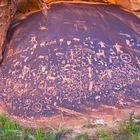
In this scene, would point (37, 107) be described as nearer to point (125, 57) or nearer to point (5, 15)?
point (125, 57)

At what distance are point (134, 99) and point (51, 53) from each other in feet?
2.58

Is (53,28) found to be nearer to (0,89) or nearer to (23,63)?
(23,63)

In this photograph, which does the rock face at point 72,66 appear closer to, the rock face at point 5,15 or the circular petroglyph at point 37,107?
the circular petroglyph at point 37,107

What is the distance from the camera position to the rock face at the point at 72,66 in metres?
4.04

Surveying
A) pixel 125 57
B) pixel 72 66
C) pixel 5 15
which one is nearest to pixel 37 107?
pixel 72 66

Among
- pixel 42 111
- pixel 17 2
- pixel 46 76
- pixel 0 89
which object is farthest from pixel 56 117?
pixel 17 2

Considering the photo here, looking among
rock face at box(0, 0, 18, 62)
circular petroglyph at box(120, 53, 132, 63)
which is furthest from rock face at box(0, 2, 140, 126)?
rock face at box(0, 0, 18, 62)

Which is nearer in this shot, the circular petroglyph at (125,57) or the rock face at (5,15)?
the circular petroglyph at (125,57)

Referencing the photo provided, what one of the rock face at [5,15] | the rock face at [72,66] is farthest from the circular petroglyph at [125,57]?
the rock face at [5,15]

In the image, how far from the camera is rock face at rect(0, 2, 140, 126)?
4.04 metres

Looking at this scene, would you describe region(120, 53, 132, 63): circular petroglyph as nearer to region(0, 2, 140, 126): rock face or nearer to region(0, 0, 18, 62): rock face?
region(0, 2, 140, 126): rock face

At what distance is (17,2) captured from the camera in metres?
4.68

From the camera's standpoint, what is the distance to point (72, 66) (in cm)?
424

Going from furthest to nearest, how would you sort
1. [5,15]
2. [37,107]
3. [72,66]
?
1. [5,15]
2. [72,66]
3. [37,107]
